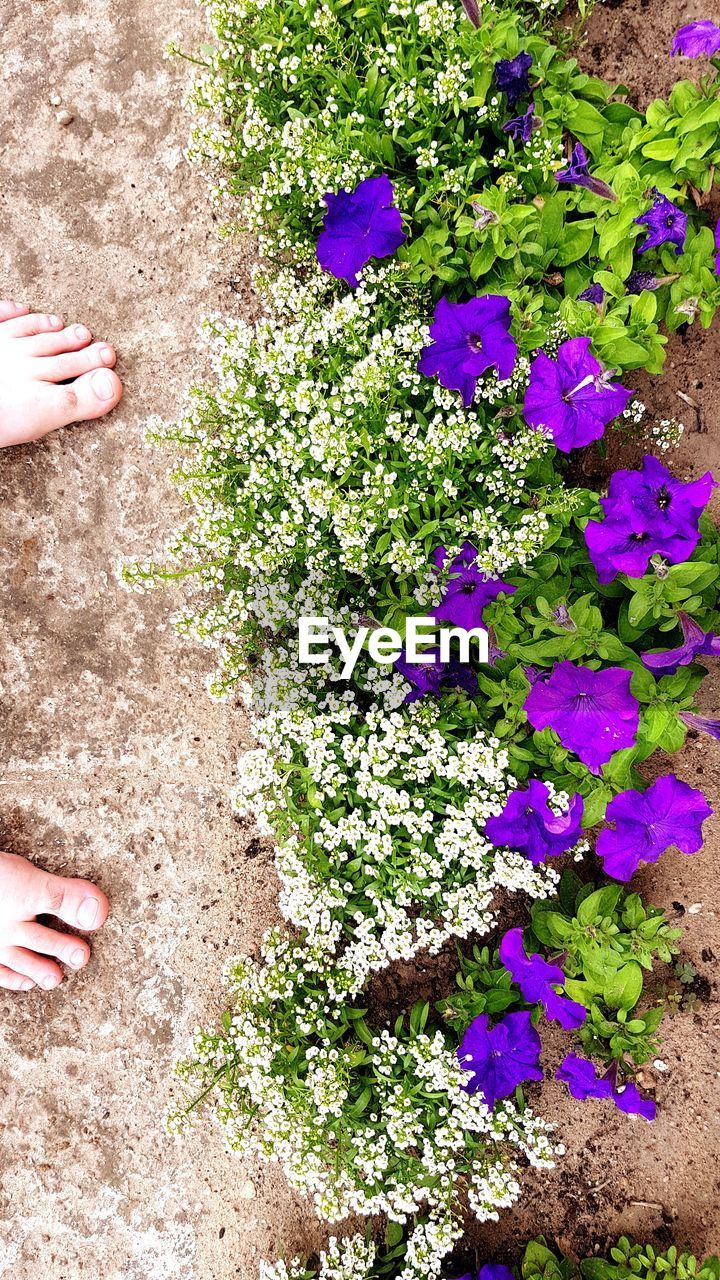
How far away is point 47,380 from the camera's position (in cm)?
278

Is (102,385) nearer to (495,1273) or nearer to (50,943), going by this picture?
(50,943)

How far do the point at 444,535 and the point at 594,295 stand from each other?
0.72 meters

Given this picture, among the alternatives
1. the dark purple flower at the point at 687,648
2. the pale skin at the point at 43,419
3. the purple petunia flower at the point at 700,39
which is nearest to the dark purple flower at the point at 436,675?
the dark purple flower at the point at 687,648

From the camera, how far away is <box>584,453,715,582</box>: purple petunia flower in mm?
1891

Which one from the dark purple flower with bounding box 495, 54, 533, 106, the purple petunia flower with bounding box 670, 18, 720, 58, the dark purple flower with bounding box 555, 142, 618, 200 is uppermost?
the purple petunia flower with bounding box 670, 18, 720, 58

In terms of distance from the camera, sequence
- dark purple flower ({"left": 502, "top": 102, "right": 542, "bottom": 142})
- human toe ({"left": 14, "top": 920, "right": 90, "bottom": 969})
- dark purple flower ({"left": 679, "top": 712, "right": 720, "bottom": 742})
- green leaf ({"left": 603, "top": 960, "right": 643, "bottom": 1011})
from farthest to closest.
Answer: human toe ({"left": 14, "top": 920, "right": 90, "bottom": 969}), green leaf ({"left": 603, "top": 960, "right": 643, "bottom": 1011}), dark purple flower ({"left": 502, "top": 102, "right": 542, "bottom": 142}), dark purple flower ({"left": 679, "top": 712, "right": 720, "bottom": 742})

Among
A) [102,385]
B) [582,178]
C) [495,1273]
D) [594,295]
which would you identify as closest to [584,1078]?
[495,1273]

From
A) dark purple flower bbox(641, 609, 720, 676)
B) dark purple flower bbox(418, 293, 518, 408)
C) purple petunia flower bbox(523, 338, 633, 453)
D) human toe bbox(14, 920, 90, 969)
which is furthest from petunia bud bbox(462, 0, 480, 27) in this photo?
human toe bbox(14, 920, 90, 969)

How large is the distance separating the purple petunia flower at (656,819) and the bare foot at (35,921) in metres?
1.82

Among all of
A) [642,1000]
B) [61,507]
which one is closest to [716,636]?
[642,1000]

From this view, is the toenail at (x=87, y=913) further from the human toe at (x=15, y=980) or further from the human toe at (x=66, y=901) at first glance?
the human toe at (x=15, y=980)

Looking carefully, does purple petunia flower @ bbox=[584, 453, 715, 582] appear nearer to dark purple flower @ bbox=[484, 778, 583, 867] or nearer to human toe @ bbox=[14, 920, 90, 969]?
dark purple flower @ bbox=[484, 778, 583, 867]

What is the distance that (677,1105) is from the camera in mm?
2654

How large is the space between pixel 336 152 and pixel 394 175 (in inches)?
9.3
